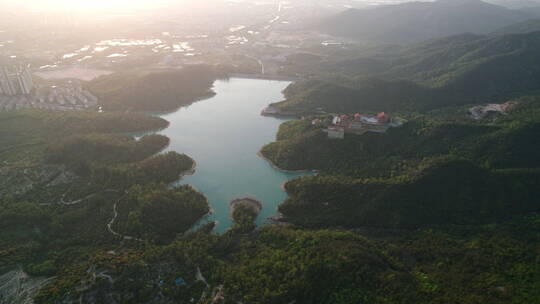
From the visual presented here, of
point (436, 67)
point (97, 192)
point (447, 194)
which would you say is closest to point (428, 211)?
point (447, 194)

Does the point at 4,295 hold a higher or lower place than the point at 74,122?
lower

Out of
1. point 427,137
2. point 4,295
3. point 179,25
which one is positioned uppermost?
point 179,25

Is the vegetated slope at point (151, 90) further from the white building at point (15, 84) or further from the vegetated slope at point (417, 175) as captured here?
the vegetated slope at point (417, 175)

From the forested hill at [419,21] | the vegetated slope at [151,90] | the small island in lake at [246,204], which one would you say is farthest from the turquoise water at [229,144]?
the forested hill at [419,21]

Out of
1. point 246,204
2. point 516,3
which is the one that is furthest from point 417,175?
point 516,3

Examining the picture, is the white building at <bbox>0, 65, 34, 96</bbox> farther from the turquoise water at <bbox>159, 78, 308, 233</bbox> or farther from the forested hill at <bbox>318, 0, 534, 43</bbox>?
the forested hill at <bbox>318, 0, 534, 43</bbox>

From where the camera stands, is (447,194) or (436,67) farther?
(436,67)

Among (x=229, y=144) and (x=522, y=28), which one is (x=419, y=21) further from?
(x=229, y=144)

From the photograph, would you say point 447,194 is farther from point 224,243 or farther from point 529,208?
point 224,243
